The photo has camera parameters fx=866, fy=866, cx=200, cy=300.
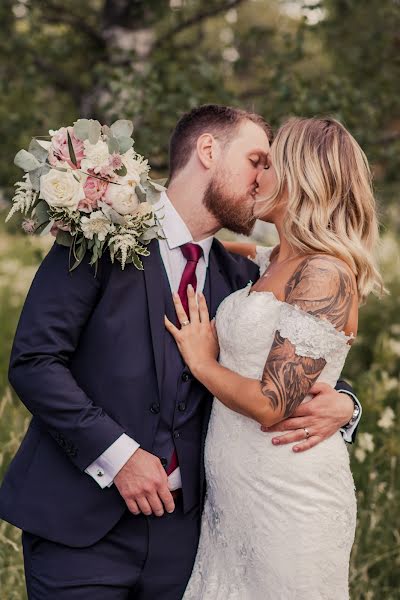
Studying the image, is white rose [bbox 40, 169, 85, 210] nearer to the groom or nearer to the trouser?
the groom

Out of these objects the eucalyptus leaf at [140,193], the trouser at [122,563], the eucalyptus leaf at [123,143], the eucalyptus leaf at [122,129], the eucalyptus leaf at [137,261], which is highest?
the eucalyptus leaf at [122,129]

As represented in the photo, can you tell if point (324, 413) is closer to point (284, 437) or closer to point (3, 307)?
point (284, 437)

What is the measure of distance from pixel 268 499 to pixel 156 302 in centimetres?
86

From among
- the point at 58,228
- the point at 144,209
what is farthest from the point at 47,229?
the point at 144,209

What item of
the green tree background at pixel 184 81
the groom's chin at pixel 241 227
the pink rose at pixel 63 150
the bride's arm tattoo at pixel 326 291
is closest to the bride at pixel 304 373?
the bride's arm tattoo at pixel 326 291

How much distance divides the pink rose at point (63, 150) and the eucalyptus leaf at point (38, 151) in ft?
0.16

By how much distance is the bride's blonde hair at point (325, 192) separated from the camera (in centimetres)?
326

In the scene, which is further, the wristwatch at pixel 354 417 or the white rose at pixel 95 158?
the wristwatch at pixel 354 417

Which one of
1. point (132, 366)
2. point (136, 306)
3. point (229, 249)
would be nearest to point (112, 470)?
point (132, 366)

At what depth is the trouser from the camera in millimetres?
3232

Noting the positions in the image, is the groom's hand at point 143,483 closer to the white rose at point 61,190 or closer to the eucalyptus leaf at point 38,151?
the white rose at point 61,190

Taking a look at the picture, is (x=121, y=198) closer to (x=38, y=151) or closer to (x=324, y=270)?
(x=38, y=151)

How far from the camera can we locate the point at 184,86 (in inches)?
245

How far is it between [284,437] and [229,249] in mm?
1314
